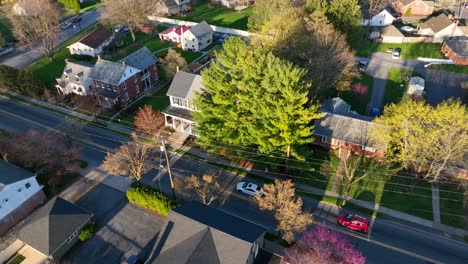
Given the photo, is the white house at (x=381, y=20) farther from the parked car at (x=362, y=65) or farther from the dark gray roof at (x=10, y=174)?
the dark gray roof at (x=10, y=174)

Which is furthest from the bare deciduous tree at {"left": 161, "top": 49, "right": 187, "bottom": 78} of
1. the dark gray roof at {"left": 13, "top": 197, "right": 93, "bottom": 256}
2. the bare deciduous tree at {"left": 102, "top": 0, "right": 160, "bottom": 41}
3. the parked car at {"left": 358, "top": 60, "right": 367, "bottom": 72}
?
the parked car at {"left": 358, "top": 60, "right": 367, "bottom": 72}

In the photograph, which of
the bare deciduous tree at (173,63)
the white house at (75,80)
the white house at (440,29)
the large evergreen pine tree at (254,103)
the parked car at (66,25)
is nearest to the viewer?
the large evergreen pine tree at (254,103)

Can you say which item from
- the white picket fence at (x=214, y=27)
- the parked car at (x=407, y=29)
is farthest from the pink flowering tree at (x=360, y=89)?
the parked car at (x=407, y=29)

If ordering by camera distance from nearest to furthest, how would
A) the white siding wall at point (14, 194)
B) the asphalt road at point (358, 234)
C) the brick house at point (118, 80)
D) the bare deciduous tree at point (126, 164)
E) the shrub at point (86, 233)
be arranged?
the asphalt road at point (358, 234) → the shrub at point (86, 233) → the white siding wall at point (14, 194) → the bare deciduous tree at point (126, 164) → the brick house at point (118, 80)

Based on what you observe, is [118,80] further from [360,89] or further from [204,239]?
[360,89]

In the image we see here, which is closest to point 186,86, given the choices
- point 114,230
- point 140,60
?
point 140,60

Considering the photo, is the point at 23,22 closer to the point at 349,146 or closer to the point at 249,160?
the point at 249,160

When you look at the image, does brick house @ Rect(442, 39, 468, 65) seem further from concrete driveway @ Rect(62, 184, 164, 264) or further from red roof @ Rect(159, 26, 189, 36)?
concrete driveway @ Rect(62, 184, 164, 264)
